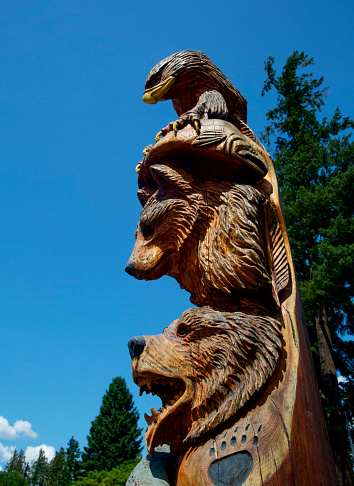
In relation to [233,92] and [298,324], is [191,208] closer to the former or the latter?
[298,324]

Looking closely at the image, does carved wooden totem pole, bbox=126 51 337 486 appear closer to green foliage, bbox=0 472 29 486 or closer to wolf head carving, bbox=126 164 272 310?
wolf head carving, bbox=126 164 272 310

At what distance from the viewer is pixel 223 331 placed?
1.95m

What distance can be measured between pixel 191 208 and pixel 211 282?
514mm

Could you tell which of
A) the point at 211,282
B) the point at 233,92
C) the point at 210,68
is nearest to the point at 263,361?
the point at 211,282

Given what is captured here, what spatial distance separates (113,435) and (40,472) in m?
27.3

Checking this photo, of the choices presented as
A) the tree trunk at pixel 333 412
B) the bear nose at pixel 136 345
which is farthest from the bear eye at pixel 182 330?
the tree trunk at pixel 333 412

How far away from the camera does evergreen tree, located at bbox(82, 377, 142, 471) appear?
2152cm

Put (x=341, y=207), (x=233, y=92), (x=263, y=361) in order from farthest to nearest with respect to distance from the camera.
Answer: (x=341, y=207), (x=233, y=92), (x=263, y=361)

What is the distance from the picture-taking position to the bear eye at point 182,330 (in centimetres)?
206

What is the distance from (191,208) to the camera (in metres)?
2.49

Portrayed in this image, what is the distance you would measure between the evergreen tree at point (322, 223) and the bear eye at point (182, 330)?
7861 millimetres

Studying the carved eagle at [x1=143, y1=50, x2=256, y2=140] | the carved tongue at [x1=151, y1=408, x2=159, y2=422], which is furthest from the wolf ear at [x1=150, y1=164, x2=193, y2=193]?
the carved tongue at [x1=151, y1=408, x2=159, y2=422]

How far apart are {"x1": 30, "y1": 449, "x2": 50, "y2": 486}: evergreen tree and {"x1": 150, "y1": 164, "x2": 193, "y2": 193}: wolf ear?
44.8 meters

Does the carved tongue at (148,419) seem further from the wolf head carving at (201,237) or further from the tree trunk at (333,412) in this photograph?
the tree trunk at (333,412)
